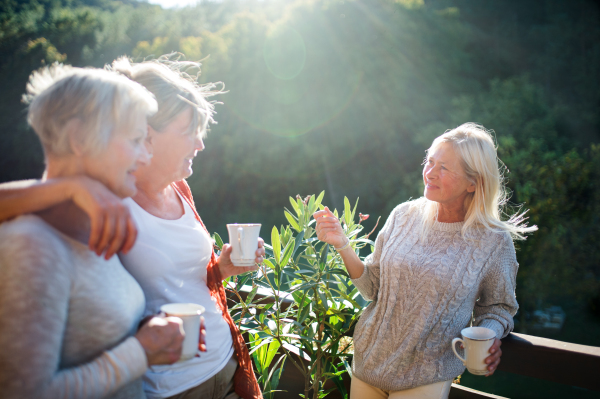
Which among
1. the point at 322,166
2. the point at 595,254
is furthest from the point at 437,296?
the point at 322,166

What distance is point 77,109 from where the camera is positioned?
0.75m

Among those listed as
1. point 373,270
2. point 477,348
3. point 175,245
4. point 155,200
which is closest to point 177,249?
point 175,245

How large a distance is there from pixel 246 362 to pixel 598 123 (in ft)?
36.1

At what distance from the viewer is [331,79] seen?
12.2 metres

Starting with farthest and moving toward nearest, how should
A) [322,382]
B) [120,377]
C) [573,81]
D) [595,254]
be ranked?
[573,81] < [595,254] < [322,382] < [120,377]

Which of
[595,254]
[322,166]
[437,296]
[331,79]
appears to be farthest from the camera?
[331,79]

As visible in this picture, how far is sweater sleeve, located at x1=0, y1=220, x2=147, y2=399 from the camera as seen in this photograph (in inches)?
24.7

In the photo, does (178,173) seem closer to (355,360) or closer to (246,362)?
(246,362)

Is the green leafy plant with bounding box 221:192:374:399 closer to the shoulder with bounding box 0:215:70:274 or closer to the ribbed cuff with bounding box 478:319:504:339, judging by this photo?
the ribbed cuff with bounding box 478:319:504:339

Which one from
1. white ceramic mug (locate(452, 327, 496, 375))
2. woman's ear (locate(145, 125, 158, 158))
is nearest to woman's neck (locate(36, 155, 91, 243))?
woman's ear (locate(145, 125, 158, 158))

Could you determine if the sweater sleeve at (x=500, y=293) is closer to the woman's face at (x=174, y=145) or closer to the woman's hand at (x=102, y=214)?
the woman's face at (x=174, y=145)

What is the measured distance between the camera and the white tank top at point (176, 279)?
1.05 metres

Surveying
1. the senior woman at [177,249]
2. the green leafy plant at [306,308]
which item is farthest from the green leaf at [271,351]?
the senior woman at [177,249]

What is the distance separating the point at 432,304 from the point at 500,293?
0.25m
